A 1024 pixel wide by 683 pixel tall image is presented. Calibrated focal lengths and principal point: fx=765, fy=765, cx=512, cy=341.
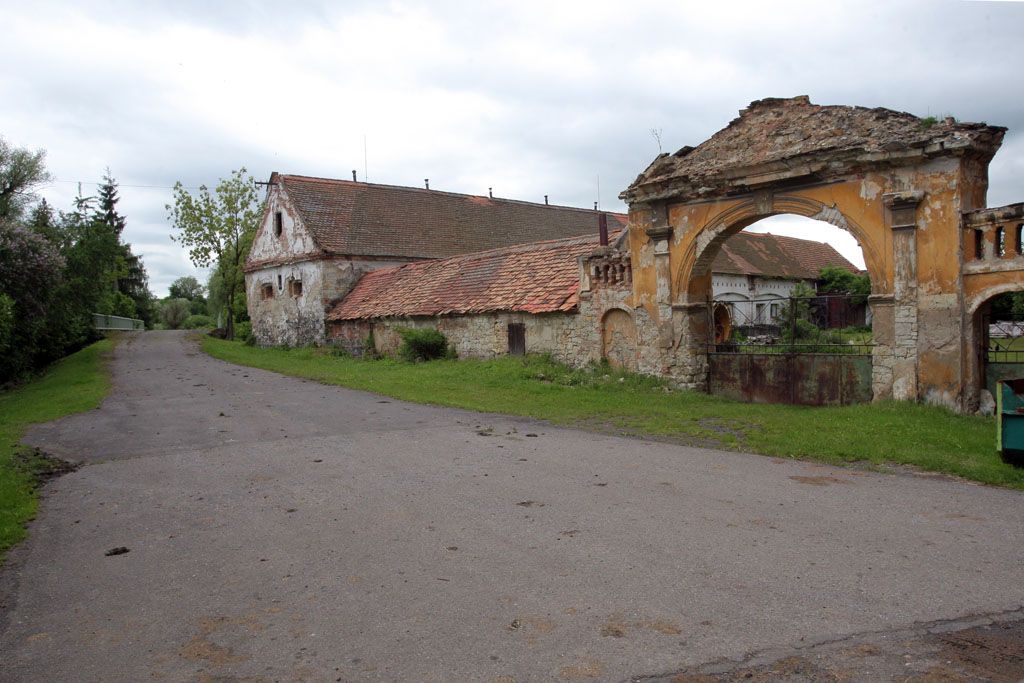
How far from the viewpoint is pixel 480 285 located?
24.1 metres

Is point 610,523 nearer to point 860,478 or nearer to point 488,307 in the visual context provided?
point 860,478

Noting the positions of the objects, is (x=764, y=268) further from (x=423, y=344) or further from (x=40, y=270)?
(x=40, y=270)

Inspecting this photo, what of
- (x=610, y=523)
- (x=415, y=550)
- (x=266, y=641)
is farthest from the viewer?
(x=610, y=523)

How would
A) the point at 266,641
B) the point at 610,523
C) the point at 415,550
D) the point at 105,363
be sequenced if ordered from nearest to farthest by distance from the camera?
the point at 266,641 < the point at 415,550 < the point at 610,523 < the point at 105,363

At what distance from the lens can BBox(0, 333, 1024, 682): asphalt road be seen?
4453 millimetres

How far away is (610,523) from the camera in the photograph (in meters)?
6.83

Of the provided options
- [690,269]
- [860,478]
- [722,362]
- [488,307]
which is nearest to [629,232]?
[690,269]

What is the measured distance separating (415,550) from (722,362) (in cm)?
1169

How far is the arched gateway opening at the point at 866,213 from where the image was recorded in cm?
1227

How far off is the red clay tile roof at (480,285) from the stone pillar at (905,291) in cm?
790

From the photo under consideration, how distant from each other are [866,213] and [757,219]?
92.3 inches

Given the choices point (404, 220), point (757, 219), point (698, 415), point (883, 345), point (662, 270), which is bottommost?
point (698, 415)

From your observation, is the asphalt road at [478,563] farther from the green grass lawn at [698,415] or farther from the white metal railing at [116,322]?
the white metal railing at [116,322]

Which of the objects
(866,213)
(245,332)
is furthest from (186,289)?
(866,213)
